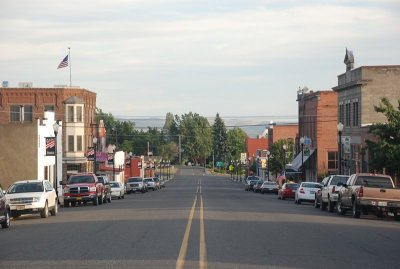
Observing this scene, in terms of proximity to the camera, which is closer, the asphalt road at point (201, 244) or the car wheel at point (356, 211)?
the asphalt road at point (201, 244)

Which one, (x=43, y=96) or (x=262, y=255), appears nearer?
(x=262, y=255)

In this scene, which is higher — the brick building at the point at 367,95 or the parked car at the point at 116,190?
the brick building at the point at 367,95

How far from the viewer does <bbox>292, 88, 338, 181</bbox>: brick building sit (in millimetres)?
81125

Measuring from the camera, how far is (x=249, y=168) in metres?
153

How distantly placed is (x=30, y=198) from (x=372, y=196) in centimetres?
1387

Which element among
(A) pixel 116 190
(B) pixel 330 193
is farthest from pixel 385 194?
(A) pixel 116 190

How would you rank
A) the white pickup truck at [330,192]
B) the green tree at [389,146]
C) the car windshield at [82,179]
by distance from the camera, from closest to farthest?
the white pickup truck at [330,192]
the green tree at [389,146]
the car windshield at [82,179]

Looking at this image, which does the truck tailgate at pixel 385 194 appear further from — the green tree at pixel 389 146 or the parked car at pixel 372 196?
the green tree at pixel 389 146

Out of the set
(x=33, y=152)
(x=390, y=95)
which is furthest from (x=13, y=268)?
(x=390, y=95)

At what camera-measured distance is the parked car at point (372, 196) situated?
101 feet

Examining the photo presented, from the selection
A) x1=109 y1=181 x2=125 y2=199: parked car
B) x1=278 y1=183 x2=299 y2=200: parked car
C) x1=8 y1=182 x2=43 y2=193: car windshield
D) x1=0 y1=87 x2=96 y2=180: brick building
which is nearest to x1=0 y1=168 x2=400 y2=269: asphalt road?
x1=8 y1=182 x2=43 y2=193: car windshield

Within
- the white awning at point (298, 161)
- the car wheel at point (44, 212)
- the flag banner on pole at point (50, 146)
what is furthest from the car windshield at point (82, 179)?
the white awning at point (298, 161)

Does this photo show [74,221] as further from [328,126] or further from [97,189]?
[328,126]

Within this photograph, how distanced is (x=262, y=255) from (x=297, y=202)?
110ft
